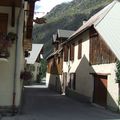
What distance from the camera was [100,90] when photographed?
1149 inches

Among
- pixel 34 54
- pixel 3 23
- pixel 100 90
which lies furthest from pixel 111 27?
pixel 34 54

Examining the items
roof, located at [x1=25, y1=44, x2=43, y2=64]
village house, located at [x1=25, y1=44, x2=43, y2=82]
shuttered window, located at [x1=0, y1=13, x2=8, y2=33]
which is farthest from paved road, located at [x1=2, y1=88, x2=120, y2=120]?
village house, located at [x1=25, y1=44, x2=43, y2=82]

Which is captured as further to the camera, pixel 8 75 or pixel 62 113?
pixel 62 113

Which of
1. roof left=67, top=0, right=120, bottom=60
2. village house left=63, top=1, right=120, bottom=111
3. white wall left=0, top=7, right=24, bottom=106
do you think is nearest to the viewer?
white wall left=0, top=7, right=24, bottom=106

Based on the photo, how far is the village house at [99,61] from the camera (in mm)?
26781

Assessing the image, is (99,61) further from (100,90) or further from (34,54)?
(34,54)

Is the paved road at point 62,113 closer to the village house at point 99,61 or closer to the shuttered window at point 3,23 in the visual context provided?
the village house at point 99,61

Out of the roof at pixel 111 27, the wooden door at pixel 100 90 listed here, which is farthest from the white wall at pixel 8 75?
the wooden door at pixel 100 90

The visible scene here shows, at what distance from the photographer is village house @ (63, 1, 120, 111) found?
26781 mm

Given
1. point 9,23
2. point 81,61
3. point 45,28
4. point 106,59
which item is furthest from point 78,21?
point 9,23

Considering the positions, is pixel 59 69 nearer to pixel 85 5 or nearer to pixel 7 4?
pixel 7 4

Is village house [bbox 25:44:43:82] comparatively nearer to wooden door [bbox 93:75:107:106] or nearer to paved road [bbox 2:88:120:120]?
wooden door [bbox 93:75:107:106]

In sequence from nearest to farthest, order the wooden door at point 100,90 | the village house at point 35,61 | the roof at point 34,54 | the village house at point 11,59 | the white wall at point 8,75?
the village house at point 11,59 → the white wall at point 8,75 → the wooden door at point 100,90 → the roof at point 34,54 → the village house at point 35,61

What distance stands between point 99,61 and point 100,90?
75.0 inches
